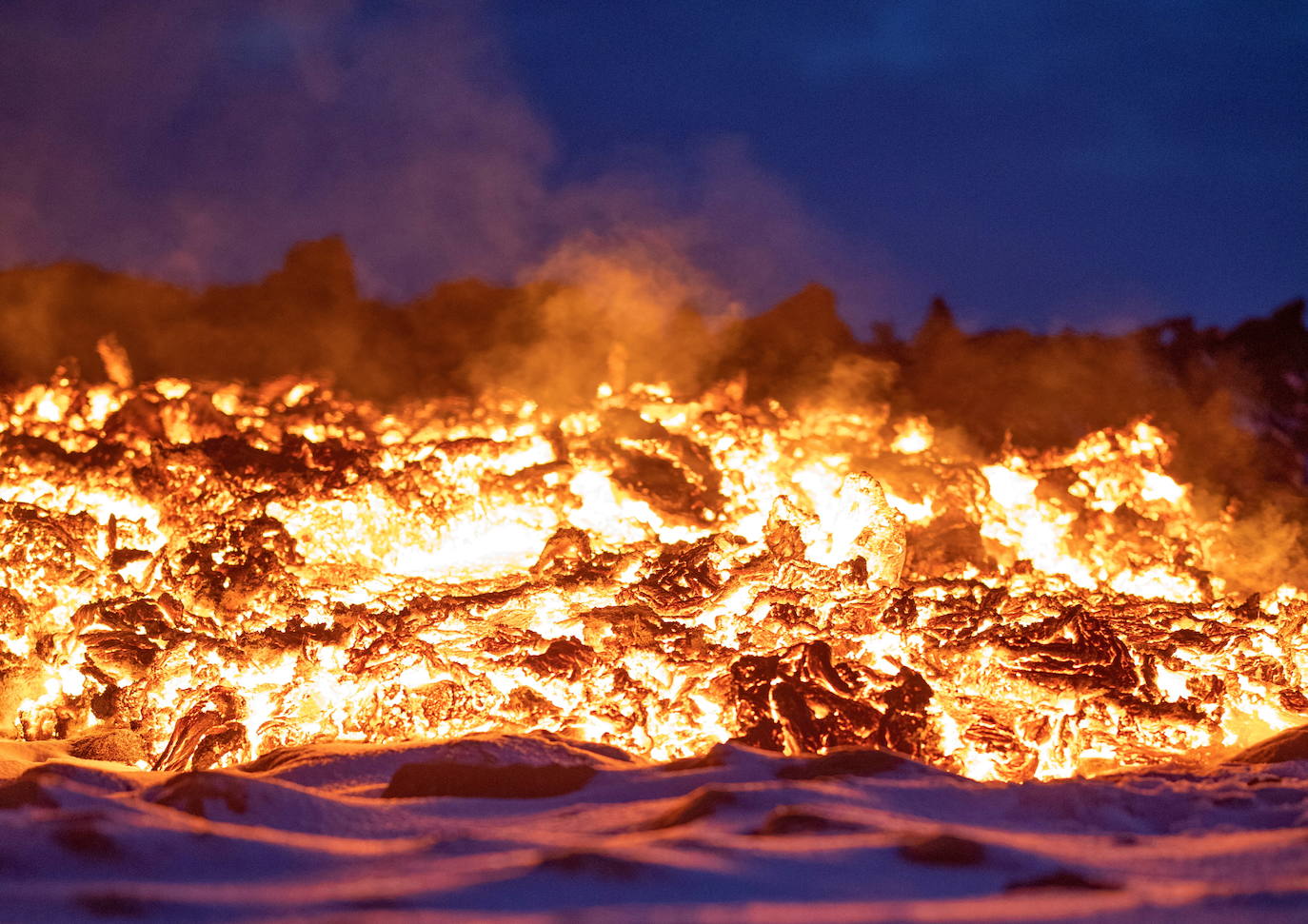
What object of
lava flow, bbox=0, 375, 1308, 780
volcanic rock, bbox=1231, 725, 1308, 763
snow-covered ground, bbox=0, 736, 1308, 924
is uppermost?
lava flow, bbox=0, 375, 1308, 780

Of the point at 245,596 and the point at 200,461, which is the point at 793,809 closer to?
the point at 245,596

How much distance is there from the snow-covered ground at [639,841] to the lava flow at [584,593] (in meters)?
1.34

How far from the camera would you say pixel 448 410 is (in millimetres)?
9672

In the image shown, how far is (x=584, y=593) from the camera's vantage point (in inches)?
312

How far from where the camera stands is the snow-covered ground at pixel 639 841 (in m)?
3.47

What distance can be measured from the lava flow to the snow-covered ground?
1.34 meters

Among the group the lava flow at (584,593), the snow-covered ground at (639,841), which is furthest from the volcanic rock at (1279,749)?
the lava flow at (584,593)

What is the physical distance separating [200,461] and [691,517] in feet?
11.8

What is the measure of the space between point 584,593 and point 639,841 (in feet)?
12.3

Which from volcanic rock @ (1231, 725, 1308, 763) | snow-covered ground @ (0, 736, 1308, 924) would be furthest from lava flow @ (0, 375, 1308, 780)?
snow-covered ground @ (0, 736, 1308, 924)

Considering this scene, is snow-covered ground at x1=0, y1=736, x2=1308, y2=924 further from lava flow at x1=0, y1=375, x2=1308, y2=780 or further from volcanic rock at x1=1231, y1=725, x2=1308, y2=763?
lava flow at x1=0, y1=375, x2=1308, y2=780

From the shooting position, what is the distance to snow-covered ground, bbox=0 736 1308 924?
3469 millimetres

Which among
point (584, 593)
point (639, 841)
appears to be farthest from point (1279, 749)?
point (584, 593)

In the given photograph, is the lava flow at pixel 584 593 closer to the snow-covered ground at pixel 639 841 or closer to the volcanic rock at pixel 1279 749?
the volcanic rock at pixel 1279 749
